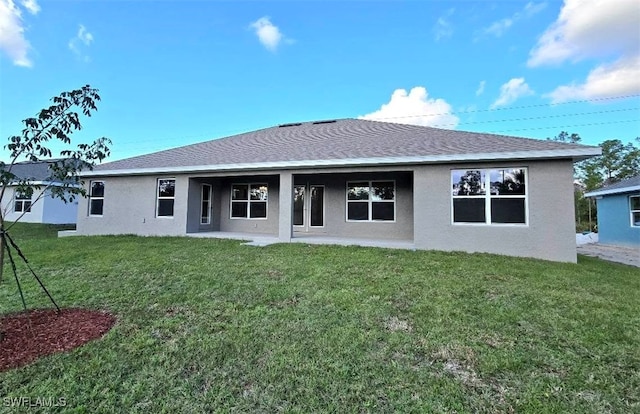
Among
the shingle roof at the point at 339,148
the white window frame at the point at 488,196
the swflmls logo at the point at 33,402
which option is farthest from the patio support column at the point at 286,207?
the swflmls logo at the point at 33,402

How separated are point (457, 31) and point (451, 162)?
26.8ft

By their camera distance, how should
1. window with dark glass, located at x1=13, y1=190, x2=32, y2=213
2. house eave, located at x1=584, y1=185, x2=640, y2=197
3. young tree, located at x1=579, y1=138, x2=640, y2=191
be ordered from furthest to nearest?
1. young tree, located at x1=579, y1=138, x2=640, y2=191
2. house eave, located at x1=584, y1=185, x2=640, y2=197
3. window with dark glass, located at x1=13, y1=190, x2=32, y2=213

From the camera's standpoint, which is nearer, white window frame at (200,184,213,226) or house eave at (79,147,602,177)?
house eave at (79,147,602,177)

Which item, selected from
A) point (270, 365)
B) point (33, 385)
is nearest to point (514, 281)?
point (270, 365)

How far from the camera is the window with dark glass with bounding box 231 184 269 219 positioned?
13.4m

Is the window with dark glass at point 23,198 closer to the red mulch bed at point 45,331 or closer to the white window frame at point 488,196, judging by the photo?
the red mulch bed at point 45,331

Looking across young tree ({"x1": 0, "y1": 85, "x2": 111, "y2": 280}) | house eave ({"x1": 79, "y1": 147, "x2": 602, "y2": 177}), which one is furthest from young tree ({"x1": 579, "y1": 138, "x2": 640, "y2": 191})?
young tree ({"x1": 0, "y1": 85, "x2": 111, "y2": 280})

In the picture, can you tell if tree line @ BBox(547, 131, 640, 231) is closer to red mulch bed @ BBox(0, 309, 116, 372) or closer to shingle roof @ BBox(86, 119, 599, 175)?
shingle roof @ BBox(86, 119, 599, 175)

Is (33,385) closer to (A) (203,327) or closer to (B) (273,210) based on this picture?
(A) (203,327)

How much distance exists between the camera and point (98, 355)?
3.26m

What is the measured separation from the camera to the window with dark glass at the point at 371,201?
1168cm

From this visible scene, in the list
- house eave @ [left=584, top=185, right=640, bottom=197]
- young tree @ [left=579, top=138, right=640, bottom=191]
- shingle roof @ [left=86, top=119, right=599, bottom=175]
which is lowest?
house eave @ [left=584, top=185, right=640, bottom=197]

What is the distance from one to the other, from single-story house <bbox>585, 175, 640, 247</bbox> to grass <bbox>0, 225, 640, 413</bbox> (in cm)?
1103

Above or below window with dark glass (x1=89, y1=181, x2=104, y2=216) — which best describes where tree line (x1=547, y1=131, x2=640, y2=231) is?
above
